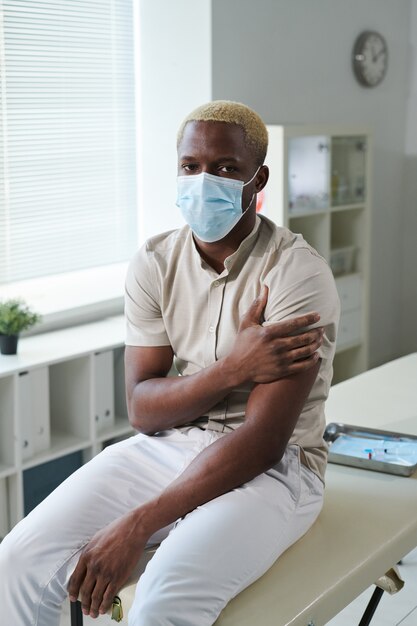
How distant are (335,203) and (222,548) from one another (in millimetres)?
2902

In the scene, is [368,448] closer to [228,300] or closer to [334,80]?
[228,300]

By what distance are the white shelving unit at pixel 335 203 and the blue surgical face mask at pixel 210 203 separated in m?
1.96

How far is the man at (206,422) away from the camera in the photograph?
59.0 inches

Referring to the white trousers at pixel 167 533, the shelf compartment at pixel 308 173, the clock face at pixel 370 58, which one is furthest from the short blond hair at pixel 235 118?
the clock face at pixel 370 58

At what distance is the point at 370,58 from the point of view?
4664 millimetres

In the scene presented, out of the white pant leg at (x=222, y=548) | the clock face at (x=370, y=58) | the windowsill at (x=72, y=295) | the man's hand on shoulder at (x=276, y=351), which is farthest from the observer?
the clock face at (x=370, y=58)

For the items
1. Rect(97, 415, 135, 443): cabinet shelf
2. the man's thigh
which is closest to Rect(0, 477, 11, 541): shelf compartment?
Rect(97, 415, 135, 443): cabinet shelf

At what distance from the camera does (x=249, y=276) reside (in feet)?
5.73

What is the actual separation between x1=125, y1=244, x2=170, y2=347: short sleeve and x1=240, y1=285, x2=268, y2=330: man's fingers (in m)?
0.23

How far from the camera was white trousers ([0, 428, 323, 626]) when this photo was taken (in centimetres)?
142

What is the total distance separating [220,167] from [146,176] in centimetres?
216

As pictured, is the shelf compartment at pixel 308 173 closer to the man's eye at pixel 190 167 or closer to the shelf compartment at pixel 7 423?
the shelf compartment at pixel 7 423

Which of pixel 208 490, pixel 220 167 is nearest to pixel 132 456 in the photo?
pixel 208 490

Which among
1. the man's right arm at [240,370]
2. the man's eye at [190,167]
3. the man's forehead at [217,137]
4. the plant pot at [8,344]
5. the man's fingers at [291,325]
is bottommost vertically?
the plant pot at [8,344]
